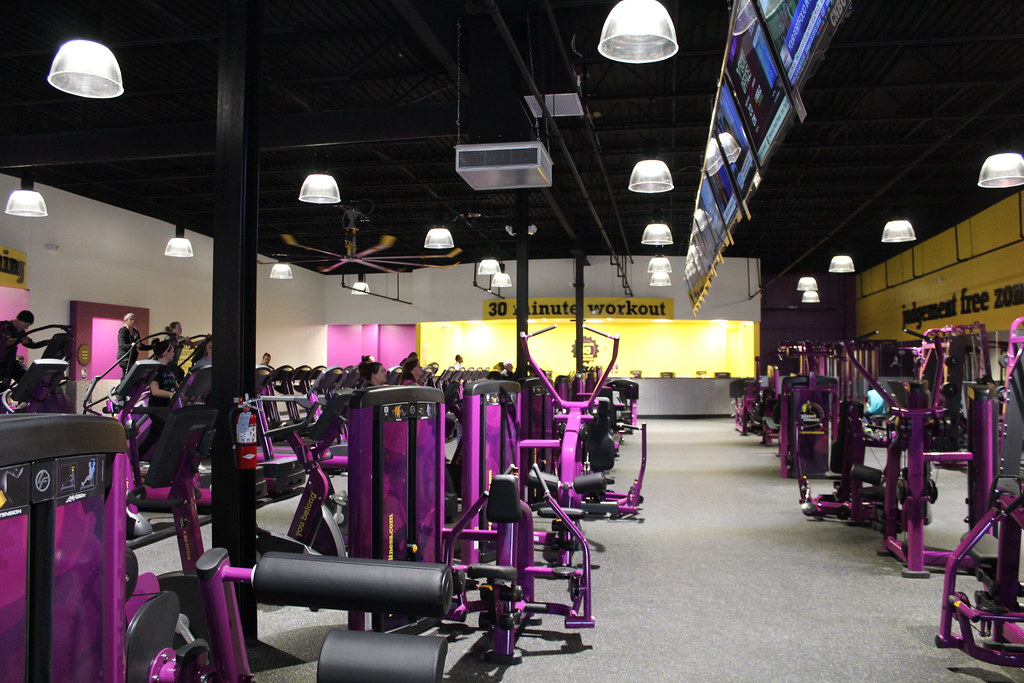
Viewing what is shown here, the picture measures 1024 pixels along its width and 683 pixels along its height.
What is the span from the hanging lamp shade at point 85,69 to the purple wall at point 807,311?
20550mm

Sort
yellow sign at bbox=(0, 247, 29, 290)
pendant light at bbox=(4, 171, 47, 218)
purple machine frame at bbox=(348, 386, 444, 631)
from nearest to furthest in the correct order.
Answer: purple machine frame at bbox=(348, 386, 444, 631), pendant light at bbox=(4, 171, 47, 218), yellow sign at bbox=(0, 247, 29, 290)

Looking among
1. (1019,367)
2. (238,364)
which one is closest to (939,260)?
(1019,367)

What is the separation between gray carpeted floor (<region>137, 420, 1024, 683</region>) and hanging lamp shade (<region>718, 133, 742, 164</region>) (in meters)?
2.81

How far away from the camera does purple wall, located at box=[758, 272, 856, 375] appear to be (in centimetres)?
2242

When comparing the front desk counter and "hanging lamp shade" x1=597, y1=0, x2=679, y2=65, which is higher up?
"hanging lamp shade" x1=597, y1=0, x2=679, y2=65

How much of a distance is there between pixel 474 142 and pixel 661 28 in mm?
2662

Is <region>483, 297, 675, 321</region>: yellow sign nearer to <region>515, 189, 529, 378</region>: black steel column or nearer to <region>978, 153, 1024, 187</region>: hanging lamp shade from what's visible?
<region>515, 189, 529, 378</region>: black steel column

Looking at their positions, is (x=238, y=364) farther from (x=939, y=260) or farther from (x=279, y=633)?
(x=939, y=260)

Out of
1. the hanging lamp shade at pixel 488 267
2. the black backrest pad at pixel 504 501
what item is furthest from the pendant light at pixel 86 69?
the hanging lamp shade at pixel 488 267

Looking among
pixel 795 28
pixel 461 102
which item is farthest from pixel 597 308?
pixel 795 28

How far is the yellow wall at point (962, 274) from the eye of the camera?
487 inches

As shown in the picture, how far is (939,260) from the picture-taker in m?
15.9

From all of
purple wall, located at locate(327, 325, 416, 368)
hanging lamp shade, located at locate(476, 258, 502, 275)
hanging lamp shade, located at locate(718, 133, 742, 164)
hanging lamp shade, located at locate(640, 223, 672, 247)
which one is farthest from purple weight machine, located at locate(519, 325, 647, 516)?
purple wall, located at locate(327, 325, 416, 368)

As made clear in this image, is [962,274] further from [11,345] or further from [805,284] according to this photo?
[11,345]
